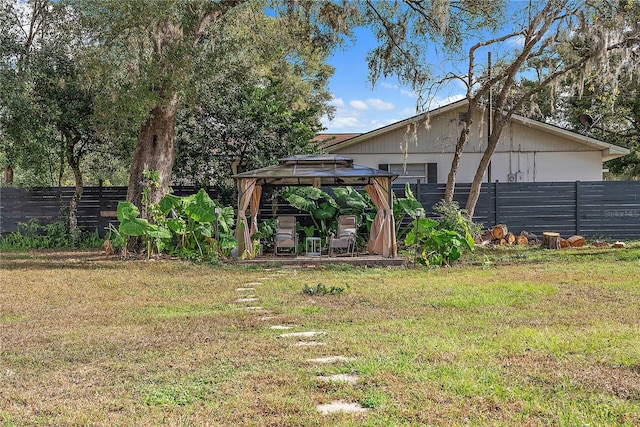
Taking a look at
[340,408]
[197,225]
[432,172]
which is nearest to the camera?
[340,408]

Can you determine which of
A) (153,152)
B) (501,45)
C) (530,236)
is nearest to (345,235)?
(153,152)

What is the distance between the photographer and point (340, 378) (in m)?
3.53

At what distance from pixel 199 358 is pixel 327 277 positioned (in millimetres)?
4854

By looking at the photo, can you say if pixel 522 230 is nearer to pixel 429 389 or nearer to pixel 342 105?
pixel 429 389

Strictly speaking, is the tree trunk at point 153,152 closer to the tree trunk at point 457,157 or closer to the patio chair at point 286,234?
the patio chair at point 286,234

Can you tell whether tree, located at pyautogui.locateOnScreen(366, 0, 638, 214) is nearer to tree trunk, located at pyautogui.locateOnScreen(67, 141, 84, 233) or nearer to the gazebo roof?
the gazebo roof

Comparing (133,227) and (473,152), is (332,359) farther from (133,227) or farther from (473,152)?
(473,152)

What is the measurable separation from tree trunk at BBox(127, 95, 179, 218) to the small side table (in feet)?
11.6

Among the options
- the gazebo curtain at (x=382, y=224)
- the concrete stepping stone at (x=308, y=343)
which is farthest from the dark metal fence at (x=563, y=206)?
the concrete stepping stone at (x=308, y=343)

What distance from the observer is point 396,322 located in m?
5.20

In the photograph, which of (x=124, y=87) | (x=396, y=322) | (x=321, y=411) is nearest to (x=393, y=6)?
(x=124, y=87)

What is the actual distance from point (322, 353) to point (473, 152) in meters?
13.3

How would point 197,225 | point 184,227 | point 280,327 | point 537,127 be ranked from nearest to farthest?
point 280,327 → point 184,227 → point 197,225 → point 537,127

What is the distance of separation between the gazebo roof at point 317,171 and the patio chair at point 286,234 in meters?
0.94
